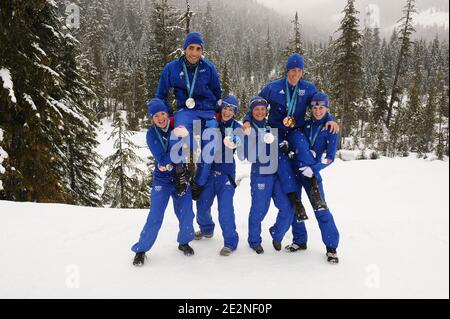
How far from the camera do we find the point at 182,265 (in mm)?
4707

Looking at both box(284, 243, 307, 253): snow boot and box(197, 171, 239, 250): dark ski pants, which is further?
box(284, 243, 307, 253): snow boot

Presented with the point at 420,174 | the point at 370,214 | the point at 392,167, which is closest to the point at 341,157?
the point at 392,167

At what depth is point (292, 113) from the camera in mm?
4980

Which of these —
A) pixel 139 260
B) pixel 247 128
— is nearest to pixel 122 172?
pixel 139 260

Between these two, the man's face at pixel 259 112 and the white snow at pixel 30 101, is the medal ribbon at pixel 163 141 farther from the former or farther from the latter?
the white snow at pixel 30 101

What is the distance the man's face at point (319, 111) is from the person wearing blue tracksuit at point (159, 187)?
212cm

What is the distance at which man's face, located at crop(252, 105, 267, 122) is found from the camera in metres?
4.84

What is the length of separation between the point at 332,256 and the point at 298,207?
870mm

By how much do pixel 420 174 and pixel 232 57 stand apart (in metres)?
101

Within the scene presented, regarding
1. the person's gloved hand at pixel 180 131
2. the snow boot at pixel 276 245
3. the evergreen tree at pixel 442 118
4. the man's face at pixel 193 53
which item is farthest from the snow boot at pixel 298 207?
the evergreen tree at pixel 442 118

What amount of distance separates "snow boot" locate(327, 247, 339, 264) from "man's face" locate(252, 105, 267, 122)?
2.18 meters

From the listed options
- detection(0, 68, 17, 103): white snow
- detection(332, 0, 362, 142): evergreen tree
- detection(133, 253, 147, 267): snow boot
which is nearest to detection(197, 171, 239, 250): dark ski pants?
detection(133, 253, 147, 267): snow boot

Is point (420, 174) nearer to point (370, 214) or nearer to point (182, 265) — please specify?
point (370, 214)

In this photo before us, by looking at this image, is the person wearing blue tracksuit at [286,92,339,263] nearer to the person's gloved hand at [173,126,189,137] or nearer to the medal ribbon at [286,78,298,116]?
the medal ribbon at [286,78,298,116]
